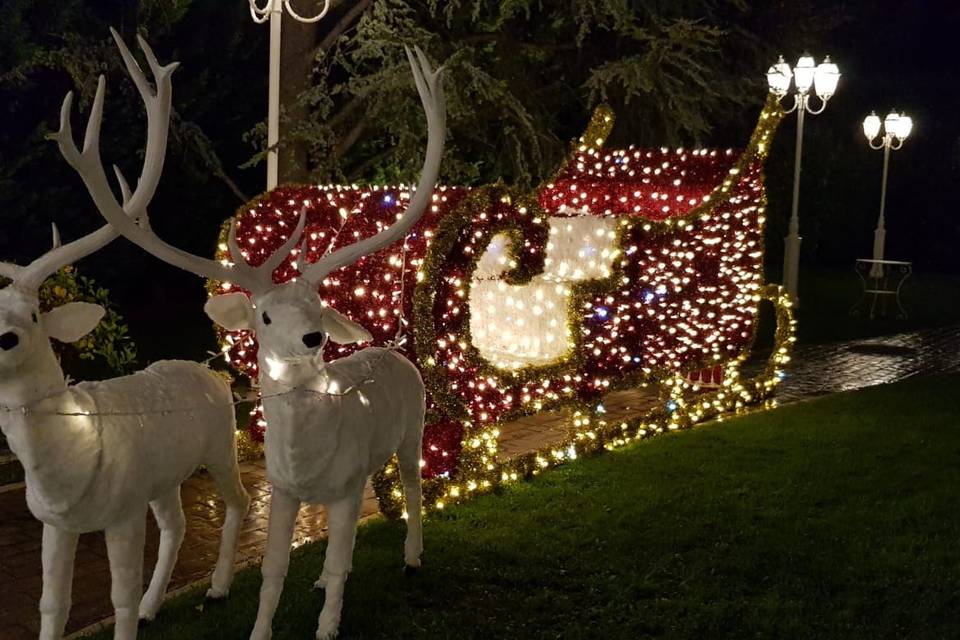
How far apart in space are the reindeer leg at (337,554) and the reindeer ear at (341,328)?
2.13ft

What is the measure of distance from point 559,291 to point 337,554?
11.4 ft

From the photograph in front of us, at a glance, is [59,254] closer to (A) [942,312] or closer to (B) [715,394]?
(B) [715,394]

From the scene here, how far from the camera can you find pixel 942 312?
57.7 ft

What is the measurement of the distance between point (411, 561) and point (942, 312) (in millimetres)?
15521

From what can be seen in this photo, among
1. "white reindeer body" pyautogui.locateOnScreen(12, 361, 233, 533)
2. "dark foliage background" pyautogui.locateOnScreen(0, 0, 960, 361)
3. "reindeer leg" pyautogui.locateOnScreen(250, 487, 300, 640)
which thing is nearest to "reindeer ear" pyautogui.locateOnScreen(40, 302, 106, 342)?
"white reindeer body" pyautogui.locateOnScreen(12, 361, 233, 533)

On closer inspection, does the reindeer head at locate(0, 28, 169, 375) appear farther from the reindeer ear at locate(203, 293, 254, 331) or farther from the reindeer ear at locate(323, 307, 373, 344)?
the reindeer ear at locate(323, 307, 373, 344)

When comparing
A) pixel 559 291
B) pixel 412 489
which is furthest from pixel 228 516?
pixel 559 291

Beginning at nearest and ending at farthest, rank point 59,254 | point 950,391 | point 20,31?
1. point 59,254
2. point 950,391
3. point 20,31

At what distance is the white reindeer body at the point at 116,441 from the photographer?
3400 mm

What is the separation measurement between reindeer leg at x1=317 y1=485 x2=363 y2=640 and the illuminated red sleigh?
4.70ft

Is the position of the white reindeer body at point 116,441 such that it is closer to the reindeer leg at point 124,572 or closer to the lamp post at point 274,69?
the reindeer leg at point 124,572

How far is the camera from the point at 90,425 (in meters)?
3.51

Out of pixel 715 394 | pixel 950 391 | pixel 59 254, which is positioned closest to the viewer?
pixel 59 254

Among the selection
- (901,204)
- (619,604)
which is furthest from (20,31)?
(901,204)
